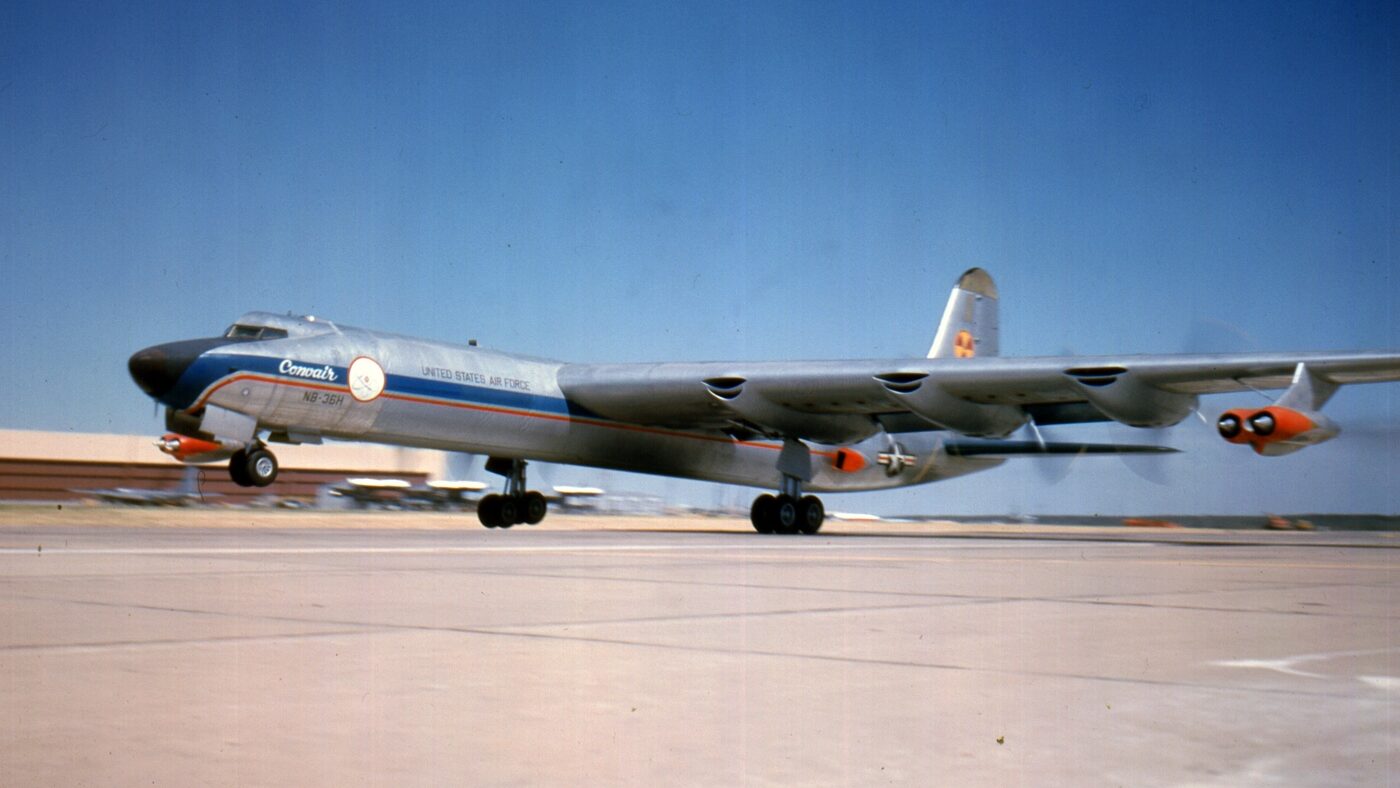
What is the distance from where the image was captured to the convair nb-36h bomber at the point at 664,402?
21297 millimetres

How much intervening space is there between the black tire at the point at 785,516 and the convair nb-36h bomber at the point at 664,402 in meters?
0.03

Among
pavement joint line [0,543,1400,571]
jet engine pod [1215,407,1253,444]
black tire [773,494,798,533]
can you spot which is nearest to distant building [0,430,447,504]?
black tire [773,494,798,533]

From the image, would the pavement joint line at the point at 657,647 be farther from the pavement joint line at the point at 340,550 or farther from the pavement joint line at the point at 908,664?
the pavement joint line at the point at 340,550

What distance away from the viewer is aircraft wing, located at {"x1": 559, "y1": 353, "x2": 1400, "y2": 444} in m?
21.8

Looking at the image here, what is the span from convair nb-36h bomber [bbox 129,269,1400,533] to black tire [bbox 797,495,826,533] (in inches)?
1.2

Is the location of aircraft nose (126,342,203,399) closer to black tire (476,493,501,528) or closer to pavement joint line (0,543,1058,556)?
black tire (476,493,501,528)

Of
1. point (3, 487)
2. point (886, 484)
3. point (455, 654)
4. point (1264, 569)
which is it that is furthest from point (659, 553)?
point (3, 487)

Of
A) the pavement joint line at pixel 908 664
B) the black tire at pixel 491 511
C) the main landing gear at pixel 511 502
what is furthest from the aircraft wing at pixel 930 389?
the pavement joint line at pixel 908 664

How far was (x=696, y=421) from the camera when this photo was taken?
2859 cm

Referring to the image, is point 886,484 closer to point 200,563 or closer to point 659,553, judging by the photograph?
point 659,553

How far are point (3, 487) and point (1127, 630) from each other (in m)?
A: 69.0

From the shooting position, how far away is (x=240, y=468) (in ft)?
71.0

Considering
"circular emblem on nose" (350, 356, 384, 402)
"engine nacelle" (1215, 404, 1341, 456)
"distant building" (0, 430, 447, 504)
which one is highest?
"circular emblem on nose" (350, 356, 384, 402)

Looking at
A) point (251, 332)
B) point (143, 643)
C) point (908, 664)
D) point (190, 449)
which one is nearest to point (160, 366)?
point (251, 332)
